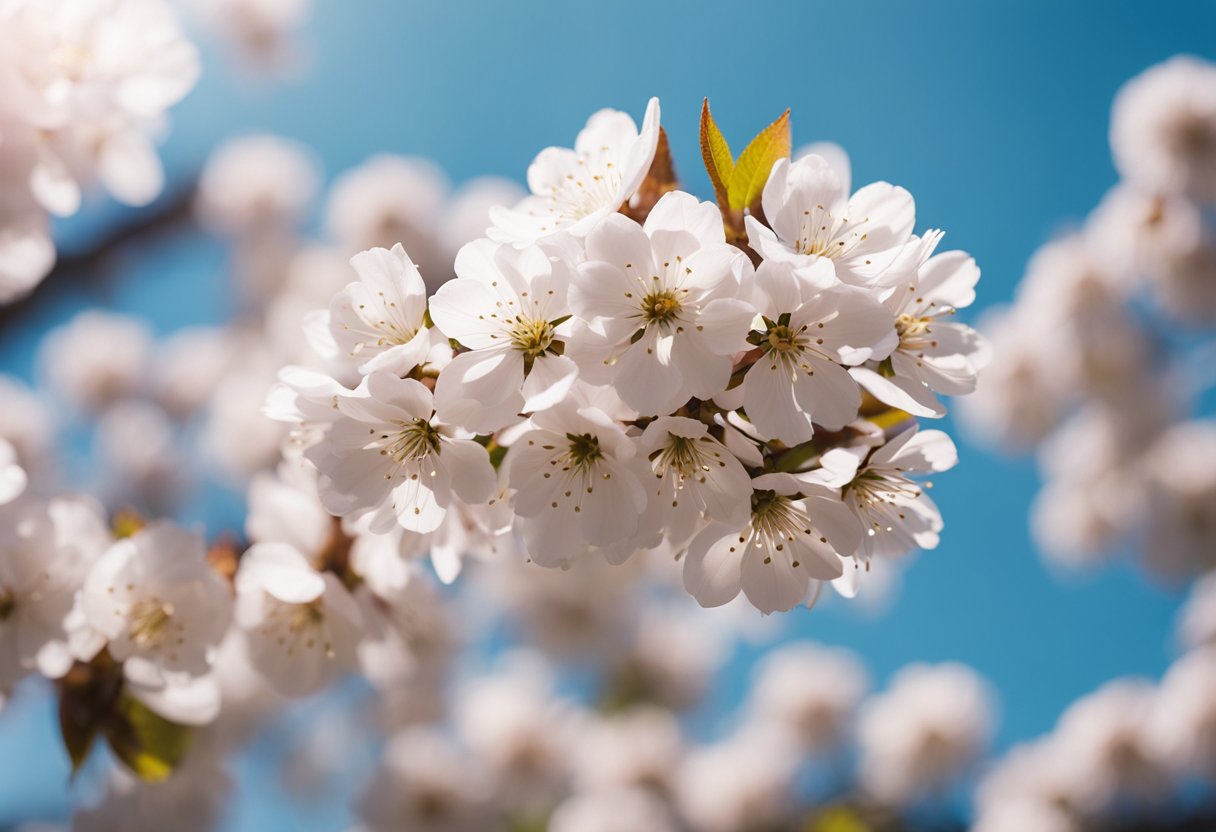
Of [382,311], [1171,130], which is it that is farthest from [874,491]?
[1171,130]

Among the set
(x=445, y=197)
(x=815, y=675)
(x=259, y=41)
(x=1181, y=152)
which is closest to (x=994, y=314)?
(x=1181, y=152)

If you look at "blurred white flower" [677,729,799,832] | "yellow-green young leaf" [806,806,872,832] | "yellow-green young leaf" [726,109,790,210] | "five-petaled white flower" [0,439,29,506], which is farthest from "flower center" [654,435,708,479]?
"blurred white flower" [677,729,799,832]

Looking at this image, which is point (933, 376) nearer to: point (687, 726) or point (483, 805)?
point (483, 805)

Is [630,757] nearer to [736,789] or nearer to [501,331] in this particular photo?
[736,789]

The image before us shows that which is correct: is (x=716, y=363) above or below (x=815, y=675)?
below

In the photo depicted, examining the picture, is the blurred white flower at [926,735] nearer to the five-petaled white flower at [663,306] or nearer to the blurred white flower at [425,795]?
the blurred white flower at [425,795]

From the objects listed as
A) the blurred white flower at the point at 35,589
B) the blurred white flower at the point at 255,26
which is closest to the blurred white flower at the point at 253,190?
the blurred white flower at the point at 255,26
